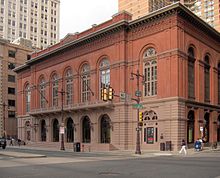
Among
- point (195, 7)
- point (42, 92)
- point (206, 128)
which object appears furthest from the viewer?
point (195, 7)

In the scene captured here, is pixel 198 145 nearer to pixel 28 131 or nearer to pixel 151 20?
pixel 151 20

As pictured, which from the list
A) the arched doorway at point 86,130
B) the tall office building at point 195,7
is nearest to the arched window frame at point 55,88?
the arched doorway at point 86,130

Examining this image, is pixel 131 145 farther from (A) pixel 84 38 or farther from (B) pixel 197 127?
(A) pixel 84 38

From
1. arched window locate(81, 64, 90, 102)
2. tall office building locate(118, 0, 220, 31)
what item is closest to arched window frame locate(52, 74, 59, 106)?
arched window locate(81, 64, 90, 102)

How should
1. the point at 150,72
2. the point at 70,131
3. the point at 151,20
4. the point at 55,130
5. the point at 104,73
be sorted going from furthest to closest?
the point at 55,130 → the point at 70,131 → the point at 104,73 → the point at 150,72 → the point at 151,20

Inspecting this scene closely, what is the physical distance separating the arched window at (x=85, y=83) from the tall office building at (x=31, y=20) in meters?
72.9

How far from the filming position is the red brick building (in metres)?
43.6

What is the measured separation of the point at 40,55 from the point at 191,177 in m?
54.8

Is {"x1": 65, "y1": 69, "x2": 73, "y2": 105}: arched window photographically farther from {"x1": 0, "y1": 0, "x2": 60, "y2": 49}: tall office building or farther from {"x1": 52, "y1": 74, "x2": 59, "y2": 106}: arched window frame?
{"x1": 0, "y1": 0, "x2": 60, "y2": 49}: tall office building

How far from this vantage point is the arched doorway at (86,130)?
178 ft

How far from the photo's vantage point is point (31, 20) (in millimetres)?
136625

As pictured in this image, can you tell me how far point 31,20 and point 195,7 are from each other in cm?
6349

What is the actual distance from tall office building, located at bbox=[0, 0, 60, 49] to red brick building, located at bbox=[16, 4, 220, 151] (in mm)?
73151

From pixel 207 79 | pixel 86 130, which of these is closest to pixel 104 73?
pixel 86 130
